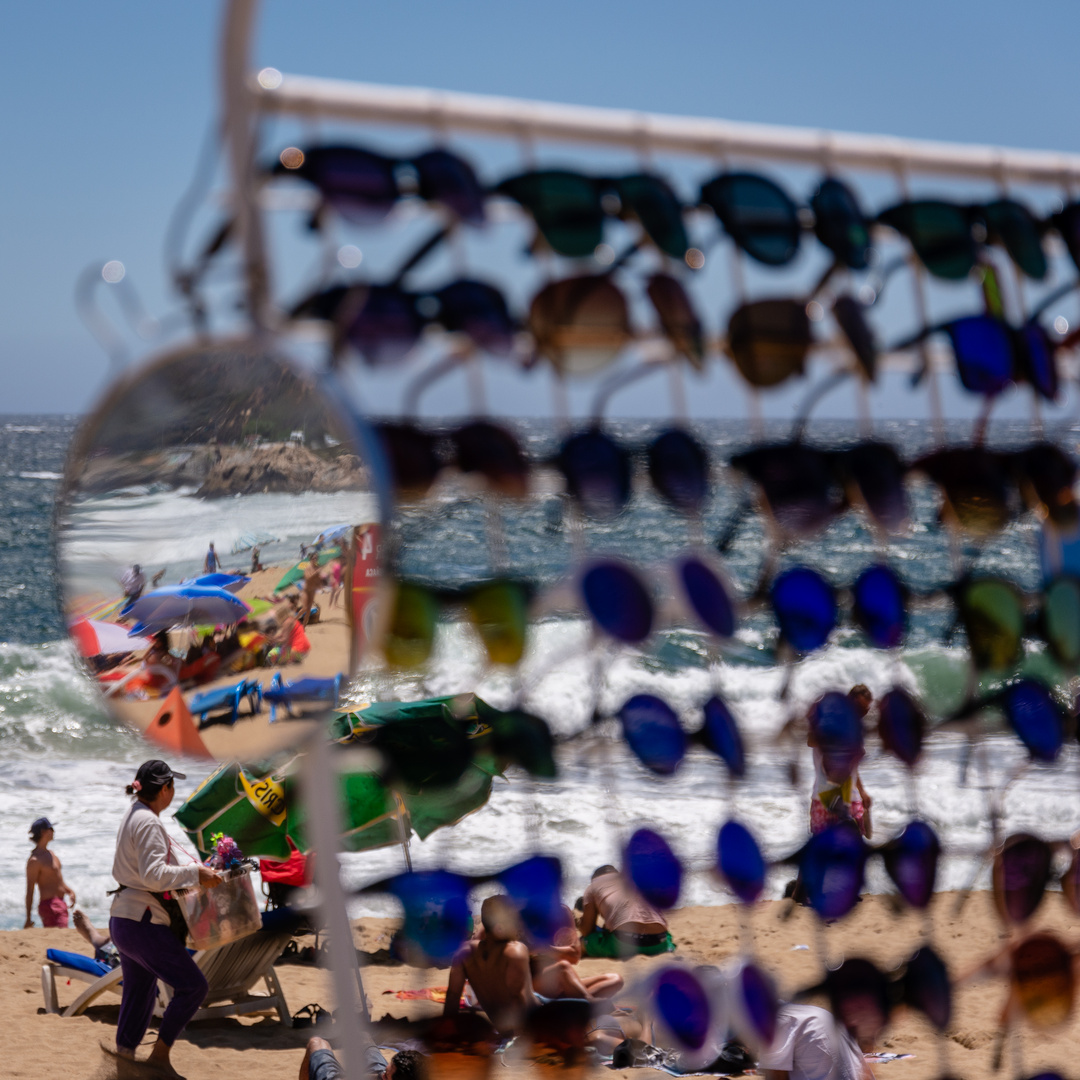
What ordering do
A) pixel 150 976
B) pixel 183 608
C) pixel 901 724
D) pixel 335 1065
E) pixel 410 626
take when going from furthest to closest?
pixel 150 976 < pixel 335 1065 < pixel 901 724 < pixel 410 626 < pixel 183 608

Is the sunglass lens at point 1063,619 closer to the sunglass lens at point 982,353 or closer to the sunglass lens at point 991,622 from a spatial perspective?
the sunglass lens at point 991,622

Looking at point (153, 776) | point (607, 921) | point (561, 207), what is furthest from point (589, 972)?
point (561, 207)

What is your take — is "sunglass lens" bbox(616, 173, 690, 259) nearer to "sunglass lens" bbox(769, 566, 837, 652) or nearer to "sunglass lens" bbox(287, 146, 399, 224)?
"sunglass lens" bbox(287, 146, 399, 224)

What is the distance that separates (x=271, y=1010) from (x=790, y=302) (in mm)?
6431

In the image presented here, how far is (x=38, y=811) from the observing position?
534 inches

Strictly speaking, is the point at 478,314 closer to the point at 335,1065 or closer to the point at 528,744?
the point at 528,744

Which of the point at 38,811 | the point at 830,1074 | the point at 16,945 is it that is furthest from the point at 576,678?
the point at 830,1074

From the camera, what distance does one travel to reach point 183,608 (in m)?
1.32

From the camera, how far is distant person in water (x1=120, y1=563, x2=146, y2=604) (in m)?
1.32

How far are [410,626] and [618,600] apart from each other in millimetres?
255

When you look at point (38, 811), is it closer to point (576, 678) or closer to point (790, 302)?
point (576, 678)

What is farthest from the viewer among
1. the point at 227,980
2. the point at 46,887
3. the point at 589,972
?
the point at 46,887

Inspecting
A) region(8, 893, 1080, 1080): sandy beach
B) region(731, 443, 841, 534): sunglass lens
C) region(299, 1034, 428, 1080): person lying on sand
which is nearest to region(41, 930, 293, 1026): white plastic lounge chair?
region(8, 893, 1080, 1080): sandy beach

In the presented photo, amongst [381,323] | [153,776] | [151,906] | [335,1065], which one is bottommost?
[335,1065]
